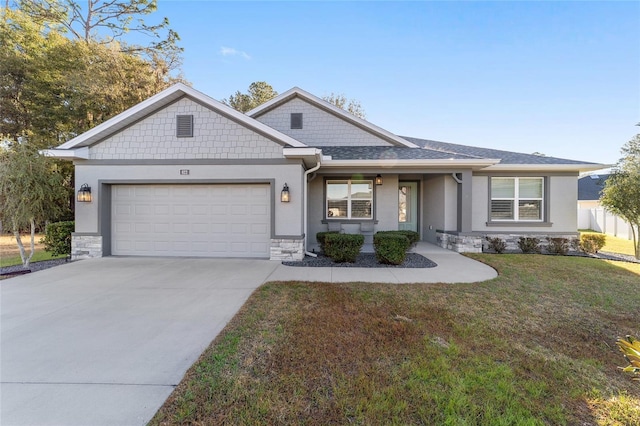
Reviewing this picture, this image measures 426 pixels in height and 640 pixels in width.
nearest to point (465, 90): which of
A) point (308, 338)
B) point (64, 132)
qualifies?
point (308, 338)

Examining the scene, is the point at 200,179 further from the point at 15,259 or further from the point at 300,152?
the point at 15,259

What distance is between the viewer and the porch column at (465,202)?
9.33 meters

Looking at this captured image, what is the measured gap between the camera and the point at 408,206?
469 inches

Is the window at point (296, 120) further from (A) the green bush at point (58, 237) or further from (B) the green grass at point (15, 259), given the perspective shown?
(B) the green grass at point (15, 259)

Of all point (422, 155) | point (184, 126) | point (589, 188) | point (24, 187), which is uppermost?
point (184, 126)

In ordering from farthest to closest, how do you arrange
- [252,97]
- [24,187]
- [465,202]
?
[252,97], [465,202], [24,187]

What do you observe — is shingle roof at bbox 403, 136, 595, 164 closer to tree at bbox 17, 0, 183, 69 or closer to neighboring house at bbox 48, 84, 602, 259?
neighboring house at bbox 48, 84, 602, 259

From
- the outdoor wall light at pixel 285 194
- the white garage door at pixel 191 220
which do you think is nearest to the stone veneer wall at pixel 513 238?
the outdoor wall light at pixel 285 194

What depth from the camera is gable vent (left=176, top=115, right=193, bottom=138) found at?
25.9 ft

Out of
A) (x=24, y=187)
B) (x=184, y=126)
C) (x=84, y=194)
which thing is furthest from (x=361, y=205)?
(x=24, y=187)

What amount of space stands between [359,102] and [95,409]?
25.5 metres

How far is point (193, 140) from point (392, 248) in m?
6.61

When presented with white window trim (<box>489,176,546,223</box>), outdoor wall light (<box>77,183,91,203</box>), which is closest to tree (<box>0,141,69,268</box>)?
outdoor wall light (<box>77,183,91,203</box>)

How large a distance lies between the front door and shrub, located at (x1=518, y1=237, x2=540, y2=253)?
3.80 m
